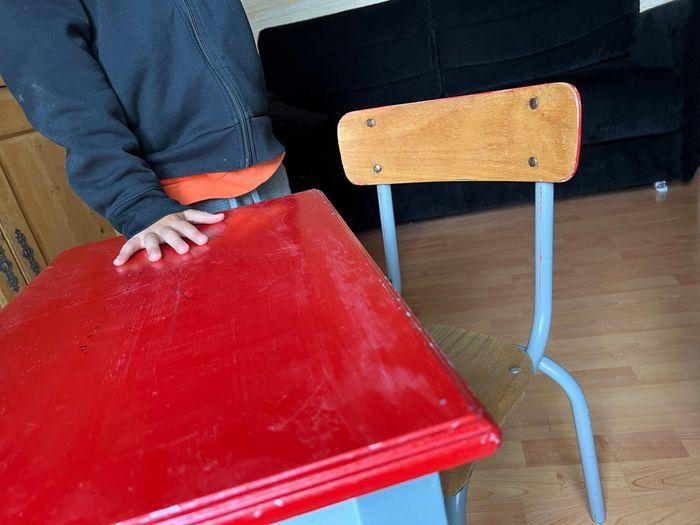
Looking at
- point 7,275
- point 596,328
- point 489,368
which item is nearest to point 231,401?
point 489,368

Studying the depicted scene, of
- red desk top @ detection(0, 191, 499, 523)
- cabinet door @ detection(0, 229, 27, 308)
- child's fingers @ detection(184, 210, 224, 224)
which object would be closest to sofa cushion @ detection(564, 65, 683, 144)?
child's fingers @ detection(184, 210, 224, 224)

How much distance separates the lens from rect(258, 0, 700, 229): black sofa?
6.31 feet

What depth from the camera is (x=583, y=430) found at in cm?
73

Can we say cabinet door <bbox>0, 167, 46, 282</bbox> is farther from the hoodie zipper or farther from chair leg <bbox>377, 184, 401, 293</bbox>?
chair leg <bbox>377, 184, 401, 293</bbox>

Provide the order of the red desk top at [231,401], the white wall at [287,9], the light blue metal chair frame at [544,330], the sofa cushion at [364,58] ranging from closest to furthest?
the red desk top at [231,401] → the light blue metal chair frame at [544,330] → the sofa cushion at [364,58] → the white wall at [287,9]

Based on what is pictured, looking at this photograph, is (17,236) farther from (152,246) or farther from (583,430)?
(583,430)

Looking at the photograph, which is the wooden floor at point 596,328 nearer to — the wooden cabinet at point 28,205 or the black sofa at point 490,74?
the black sofa at point 490,74

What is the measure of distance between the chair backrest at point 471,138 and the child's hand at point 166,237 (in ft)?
0.84

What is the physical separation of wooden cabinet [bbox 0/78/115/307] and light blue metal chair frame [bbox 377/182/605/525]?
1392 millimetres

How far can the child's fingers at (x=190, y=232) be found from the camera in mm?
562

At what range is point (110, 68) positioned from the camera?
765mm

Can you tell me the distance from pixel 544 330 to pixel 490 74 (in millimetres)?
1896

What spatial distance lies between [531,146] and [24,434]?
22.1 inches

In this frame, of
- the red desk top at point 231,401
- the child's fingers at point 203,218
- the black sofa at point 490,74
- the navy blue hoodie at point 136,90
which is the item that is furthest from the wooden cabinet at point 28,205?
the red desk top at point 231,401
